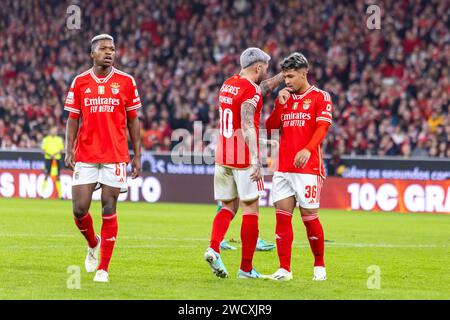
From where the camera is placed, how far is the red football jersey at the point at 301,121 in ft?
33.7

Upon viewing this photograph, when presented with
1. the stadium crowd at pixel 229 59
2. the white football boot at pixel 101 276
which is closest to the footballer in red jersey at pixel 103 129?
the white football boot at pixel 101 276

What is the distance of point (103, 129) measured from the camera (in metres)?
10.1

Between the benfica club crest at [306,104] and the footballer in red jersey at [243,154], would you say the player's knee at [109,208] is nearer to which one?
the footballer in red jersey at [243,154]

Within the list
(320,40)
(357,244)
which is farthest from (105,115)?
(320,40)

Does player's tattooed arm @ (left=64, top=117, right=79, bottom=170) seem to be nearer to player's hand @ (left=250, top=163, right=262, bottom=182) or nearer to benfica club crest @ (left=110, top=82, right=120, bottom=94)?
benfica club crest @ (left=110, top=82, right=120, bottom=94)

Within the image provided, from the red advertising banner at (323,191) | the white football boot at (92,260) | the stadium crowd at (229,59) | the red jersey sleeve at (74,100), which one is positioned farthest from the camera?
the stadium crowd at (229,59)

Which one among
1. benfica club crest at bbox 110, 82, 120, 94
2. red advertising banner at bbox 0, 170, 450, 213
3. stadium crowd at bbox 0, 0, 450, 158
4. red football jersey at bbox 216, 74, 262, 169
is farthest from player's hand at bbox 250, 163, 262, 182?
stadium crowd at bbox 0, 0, 450, 158

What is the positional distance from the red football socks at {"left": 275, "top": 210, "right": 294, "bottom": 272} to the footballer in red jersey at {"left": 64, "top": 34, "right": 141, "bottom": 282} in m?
1.56

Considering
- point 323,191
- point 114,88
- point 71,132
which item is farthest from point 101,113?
point 323,191

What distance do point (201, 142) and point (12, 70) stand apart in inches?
463

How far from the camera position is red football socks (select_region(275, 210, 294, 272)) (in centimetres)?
1027

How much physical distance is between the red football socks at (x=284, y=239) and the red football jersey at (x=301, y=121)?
483 millimetres

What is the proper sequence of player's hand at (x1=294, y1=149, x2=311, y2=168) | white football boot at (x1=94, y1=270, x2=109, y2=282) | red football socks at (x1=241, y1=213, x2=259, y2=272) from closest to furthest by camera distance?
white football boot at (x1=94, y1=270, x2=109, y2=282)
player's hand at (x1=294, y1=149, x2=311, y2=168)
red football socks at (x1=241, y1=213, x2=259, y2=272)

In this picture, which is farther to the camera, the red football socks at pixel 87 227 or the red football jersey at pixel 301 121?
the red football socks at pixel 87 227
